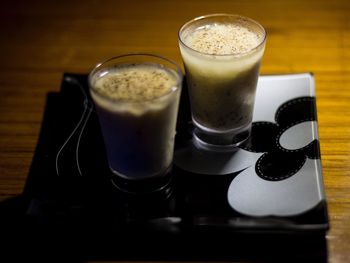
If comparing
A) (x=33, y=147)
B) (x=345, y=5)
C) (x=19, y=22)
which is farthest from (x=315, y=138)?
(x=19, y=22)

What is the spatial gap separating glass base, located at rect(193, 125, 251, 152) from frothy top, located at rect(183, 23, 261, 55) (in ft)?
0.62

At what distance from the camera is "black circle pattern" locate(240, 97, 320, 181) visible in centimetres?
108

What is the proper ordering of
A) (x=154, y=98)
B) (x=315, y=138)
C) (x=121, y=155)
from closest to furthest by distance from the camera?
(x=154, y=98), (x=121, y=155), (x=315, y=138)

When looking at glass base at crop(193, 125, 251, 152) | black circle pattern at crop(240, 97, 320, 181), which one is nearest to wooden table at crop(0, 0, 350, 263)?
black circle pattern at crop(240, 97, 320, 181)

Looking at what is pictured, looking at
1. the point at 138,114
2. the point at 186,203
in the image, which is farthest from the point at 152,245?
the point at 138,114

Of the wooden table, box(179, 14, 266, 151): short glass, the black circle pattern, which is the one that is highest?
box(179, 14, 266, 151): short glass

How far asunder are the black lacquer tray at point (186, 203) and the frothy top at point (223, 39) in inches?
7.7

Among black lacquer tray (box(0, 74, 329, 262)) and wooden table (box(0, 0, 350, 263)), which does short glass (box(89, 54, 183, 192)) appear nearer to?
black lacquer tray (box(0, 74, 329, 262))

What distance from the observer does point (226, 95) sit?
1.15 m

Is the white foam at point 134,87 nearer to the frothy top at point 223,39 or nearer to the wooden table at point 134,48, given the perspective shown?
the frothy top at point 223,39

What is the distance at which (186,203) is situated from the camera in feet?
3.36

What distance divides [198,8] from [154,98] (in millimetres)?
1003

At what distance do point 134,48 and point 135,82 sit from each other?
0.64 m

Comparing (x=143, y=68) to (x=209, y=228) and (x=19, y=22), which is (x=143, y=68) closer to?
(x=209, y=228)
